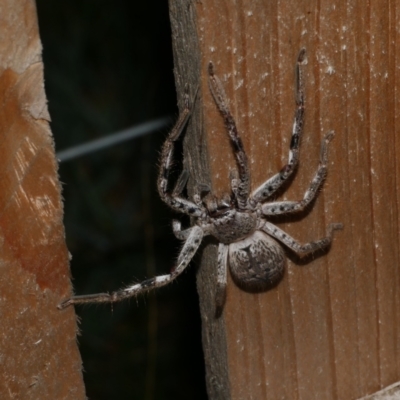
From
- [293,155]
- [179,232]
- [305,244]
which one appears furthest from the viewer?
[179,232]

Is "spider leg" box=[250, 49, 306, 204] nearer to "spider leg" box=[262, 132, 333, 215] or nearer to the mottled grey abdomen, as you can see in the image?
"spider leg" box=[262, 132, 333, 215]

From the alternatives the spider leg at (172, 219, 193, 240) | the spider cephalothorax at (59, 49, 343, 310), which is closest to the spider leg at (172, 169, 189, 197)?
the spider cephalothorax at (59, 49, 343, 310)

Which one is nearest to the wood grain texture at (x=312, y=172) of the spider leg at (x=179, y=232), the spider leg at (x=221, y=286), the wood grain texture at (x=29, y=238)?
the spider leg at (x=221, y=286)

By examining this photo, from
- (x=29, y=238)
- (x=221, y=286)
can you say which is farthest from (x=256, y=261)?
(x=29, y=238)

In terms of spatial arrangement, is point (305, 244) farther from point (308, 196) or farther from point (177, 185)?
point (177, 185)

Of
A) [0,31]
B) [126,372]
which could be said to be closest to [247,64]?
[0,31]
